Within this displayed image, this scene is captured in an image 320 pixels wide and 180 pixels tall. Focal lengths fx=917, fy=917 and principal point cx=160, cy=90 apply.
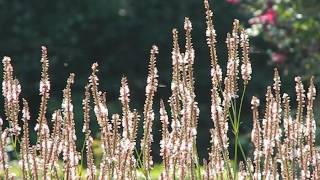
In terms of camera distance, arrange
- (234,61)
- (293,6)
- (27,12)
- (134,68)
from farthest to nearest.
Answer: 1. (134,68)
2. (27,12)
3. (293,6)
4. (234,61)

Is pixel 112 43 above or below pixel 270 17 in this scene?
above

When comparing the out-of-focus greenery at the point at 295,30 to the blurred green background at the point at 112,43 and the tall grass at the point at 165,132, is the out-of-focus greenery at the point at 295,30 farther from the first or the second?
the tall grass at the point at 165,132

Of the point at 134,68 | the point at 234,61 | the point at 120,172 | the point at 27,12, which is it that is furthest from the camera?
the point at 134,68

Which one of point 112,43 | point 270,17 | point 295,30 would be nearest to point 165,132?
point 270,17

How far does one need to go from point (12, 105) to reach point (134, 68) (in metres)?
14.2

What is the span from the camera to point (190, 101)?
3.21 metres

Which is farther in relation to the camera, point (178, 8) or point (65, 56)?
point (178, 8)

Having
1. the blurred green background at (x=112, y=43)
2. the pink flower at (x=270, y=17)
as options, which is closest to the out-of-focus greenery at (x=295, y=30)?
the pink flower at (x=270, y=17)

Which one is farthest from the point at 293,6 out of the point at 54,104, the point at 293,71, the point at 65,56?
the point at 65,56

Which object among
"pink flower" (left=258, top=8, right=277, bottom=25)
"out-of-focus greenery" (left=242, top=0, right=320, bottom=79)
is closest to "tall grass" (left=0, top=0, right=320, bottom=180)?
"out-of-focus greenery" (left=242, top=0, right=320, bottom=79)

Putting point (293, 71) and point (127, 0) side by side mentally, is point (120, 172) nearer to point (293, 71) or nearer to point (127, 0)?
point (293, 71)

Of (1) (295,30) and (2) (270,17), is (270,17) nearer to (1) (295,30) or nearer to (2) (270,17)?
(2) (270,17)

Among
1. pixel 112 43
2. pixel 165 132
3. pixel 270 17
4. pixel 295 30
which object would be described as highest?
pixel 112 43

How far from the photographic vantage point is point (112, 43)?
17.7m
